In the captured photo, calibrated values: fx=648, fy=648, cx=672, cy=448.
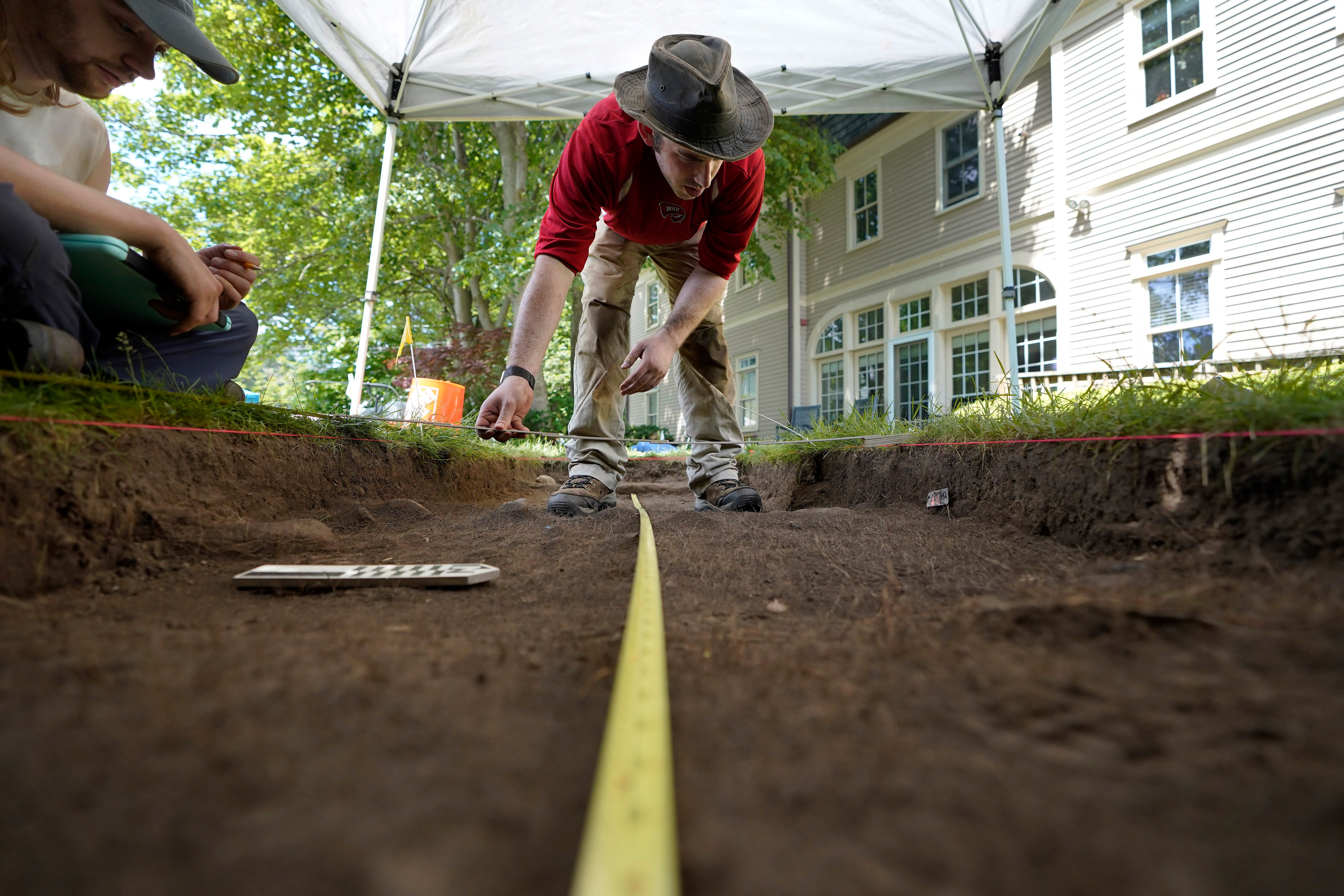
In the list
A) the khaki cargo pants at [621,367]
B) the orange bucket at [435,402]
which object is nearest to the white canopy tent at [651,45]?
the orange bucket at [435,402]

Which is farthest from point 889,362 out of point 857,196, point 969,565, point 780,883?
point 780,883

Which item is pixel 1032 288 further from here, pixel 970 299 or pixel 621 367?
pixel 621 367

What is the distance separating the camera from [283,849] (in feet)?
1.52

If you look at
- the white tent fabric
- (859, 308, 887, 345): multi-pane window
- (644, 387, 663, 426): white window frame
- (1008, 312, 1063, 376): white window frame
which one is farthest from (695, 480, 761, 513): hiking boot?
(644, 387, 663, 426): white window frame

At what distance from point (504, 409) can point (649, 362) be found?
53 cm

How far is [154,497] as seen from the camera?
158 centimetres

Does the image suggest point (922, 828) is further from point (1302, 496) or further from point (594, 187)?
point (594, 187)

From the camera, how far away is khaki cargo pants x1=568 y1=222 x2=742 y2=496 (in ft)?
9.66

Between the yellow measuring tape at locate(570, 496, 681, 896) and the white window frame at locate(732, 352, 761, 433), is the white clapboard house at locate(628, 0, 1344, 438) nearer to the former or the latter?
the white window frame at locate(732, 352, 761, 433)

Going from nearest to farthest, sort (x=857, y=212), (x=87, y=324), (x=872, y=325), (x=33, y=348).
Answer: (x=33, y=348) < (x=87, y=324) < (x=872, y=325) < (x=857, y=212)

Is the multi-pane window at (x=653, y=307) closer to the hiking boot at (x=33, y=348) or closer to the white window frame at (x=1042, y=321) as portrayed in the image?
the white window frame at (x=1042, y=321)

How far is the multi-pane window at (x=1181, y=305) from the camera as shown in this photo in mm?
6258

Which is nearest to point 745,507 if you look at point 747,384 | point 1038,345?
point 1038,345

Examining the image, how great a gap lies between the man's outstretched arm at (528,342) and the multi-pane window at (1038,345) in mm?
6618
